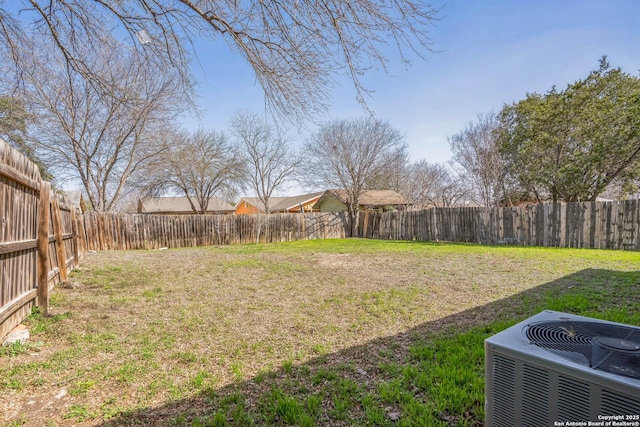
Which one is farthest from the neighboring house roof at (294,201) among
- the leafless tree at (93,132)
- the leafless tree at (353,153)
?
the leafless tree at (93,132)

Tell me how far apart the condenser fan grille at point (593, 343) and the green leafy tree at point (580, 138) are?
43.8 feet

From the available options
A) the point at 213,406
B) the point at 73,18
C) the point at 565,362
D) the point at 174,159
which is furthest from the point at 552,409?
the point at 174,159

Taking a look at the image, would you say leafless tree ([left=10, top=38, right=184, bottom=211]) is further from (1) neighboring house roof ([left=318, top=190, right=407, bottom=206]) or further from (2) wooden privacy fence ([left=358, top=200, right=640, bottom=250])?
(1) neighboring house roof ([left=318, top=190, right=407, bottom=206])

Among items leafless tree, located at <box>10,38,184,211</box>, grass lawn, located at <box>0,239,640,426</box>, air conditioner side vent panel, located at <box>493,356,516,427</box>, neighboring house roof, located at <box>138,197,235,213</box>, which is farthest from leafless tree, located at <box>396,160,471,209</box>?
air conditioner side vent panel, located at <box>493,356,516,427</box>

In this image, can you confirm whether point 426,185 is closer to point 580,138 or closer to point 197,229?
point 580,138

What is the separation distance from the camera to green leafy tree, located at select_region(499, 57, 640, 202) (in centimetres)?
1098

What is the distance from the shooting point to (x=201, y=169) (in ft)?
62.0

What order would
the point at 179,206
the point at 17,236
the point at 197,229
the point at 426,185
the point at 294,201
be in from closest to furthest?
1. the point at 17,236
2. the point at 197,229
3. the point at 426,185
4. the point at 179,206
5. the point at 294,201

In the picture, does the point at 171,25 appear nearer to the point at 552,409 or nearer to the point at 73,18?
the point at 73,18

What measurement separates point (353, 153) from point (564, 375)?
1565 centimetres

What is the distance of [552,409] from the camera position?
3.44 feet

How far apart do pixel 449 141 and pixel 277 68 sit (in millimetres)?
16049

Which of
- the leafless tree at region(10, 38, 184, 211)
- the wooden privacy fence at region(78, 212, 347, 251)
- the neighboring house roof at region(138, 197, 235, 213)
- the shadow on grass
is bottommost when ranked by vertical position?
the shadow on grass

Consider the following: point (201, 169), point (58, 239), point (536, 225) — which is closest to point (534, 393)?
point (58, 239)
